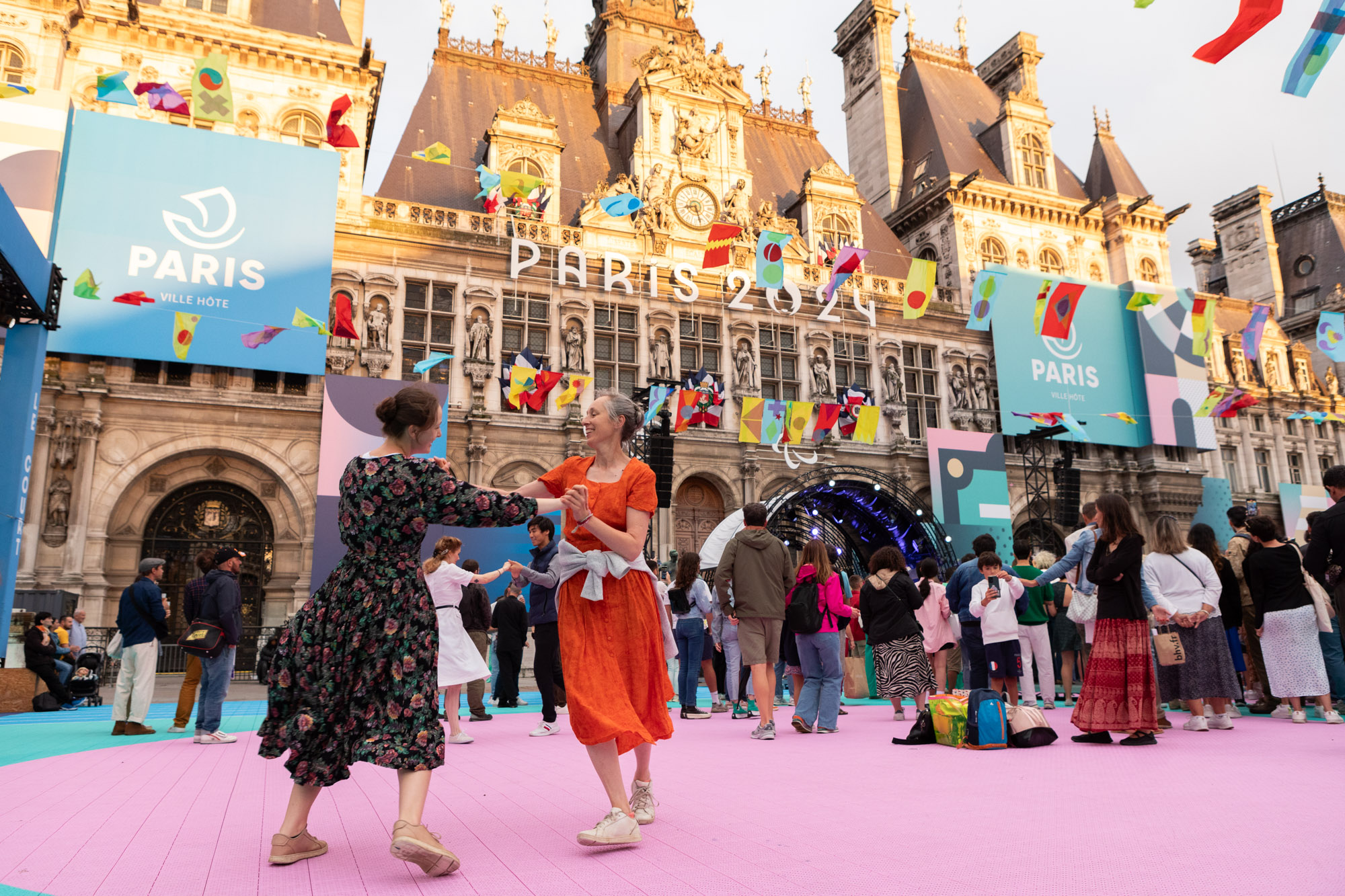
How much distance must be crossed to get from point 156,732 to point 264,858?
6.48 metres

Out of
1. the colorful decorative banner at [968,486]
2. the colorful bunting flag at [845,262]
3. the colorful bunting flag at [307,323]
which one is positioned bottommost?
the colorful decorative banner at [968,486]

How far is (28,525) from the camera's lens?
1653cm

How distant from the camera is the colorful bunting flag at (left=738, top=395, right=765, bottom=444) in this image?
2125 centimetres

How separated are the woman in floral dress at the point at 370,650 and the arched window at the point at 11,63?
20.7 metres

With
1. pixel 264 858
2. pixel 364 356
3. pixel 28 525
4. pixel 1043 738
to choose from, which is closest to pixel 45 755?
pixel 264 858

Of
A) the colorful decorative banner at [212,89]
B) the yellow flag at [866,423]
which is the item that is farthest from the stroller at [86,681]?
the yellow flag at [866,423]

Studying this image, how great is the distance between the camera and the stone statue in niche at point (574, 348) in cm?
2123

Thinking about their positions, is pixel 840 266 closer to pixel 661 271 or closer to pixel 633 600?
pixel 661 271

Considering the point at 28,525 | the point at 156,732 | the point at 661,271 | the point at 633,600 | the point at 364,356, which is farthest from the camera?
the point at 661,271

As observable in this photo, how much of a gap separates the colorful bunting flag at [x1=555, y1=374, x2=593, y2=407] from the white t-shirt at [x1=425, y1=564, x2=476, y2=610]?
42.1 feet

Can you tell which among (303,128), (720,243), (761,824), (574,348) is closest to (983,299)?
(720,243)

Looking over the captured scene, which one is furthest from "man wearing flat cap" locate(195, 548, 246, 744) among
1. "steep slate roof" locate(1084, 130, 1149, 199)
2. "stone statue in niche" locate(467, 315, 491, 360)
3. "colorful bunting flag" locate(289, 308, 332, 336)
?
"steep slate roof" locate(1084, 130, 1149, 199)

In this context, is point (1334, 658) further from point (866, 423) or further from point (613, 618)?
point (866, 423)

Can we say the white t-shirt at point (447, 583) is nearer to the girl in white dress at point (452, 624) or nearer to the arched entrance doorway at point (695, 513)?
the girl in white dress at point (452, 624)
